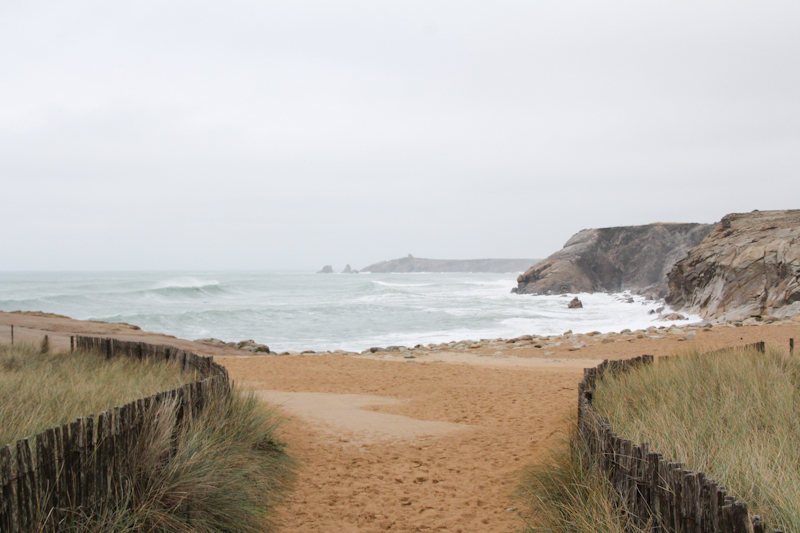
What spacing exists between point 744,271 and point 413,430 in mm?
24169

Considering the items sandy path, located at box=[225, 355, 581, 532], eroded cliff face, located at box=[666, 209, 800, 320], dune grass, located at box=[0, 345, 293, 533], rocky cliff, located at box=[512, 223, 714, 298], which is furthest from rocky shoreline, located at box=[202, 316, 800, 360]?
rocky cliff, located at box=[512, 223, 714, 298]

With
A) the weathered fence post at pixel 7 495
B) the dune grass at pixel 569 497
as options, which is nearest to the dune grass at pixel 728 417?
the dune grass at pixel 569 497

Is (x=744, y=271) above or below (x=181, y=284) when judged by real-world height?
above

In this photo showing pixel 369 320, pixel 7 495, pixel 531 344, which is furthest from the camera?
pixel 369 320

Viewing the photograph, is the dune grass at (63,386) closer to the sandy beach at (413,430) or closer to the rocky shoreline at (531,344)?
A: the sandy beach at (413,430)

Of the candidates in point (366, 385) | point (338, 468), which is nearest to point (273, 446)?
point (338, 468)

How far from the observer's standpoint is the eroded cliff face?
23172 mm

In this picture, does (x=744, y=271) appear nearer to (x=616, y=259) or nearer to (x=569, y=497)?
(x=569, y=497)

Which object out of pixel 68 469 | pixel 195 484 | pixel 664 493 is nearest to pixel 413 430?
pixel 195 484

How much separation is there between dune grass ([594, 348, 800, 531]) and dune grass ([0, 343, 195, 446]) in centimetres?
492

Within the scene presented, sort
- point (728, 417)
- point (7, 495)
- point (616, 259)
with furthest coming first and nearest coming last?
point (616, 259) < point (728, 417) < point (7, 495)

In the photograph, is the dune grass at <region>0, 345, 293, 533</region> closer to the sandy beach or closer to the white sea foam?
the sandy beach

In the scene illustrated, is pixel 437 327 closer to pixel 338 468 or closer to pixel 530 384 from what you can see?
pixel 530 384

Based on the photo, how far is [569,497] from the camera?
4543 millimetres
